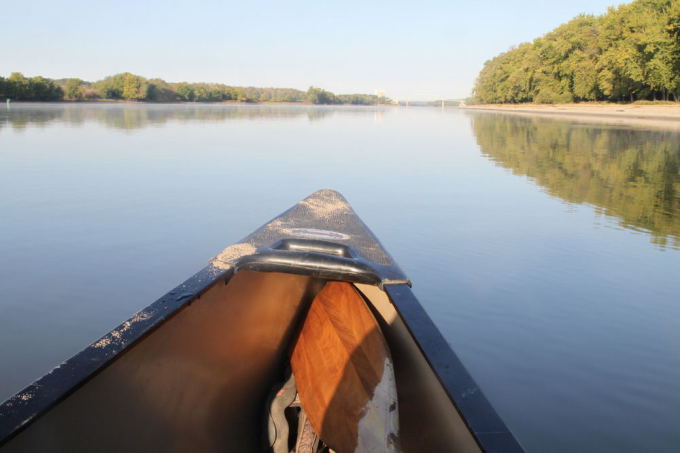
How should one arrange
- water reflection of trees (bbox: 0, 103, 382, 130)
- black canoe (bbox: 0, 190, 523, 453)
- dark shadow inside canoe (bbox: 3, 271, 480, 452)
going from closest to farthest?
black canoe (bbox: 0, 190, 523, 453) < dark shadow inside canoe (bbox: 3, 271, 480, 452) < water reflection of trees (bbox: 0, 103, 382, 130)

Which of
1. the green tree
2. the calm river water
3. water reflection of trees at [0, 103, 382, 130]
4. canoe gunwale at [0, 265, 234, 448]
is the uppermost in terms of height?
the green tree

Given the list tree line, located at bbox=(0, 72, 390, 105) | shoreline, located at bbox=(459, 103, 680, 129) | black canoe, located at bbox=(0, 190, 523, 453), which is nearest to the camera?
black canoe, located at bbox=(0, 190, 523, 453)

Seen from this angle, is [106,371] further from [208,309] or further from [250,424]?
[250,424]

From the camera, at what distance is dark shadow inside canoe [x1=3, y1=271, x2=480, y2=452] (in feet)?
5.13

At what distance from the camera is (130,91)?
8781 centimetres

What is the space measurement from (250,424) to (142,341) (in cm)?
86

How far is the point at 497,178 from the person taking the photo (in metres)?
10.7

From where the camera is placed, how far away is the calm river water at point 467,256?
292 centimetres

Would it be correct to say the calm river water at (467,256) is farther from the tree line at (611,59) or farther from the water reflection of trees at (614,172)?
the tree line at (611,59)

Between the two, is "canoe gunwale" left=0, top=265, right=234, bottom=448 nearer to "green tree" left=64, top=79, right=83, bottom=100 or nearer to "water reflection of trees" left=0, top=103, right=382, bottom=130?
"water reflection of trees" left=0, top=103, right=382, bottom=130

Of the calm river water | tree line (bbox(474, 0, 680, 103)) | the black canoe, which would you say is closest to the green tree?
tree line (bbox(474, 0, 680, 103))

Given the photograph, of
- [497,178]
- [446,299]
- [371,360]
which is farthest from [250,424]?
[497,178]

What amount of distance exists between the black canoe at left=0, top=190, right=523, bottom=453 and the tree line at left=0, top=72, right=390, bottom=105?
72145 mm

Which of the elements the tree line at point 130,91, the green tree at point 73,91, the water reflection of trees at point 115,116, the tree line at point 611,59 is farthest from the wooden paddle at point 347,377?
the green tree at point 73,91
